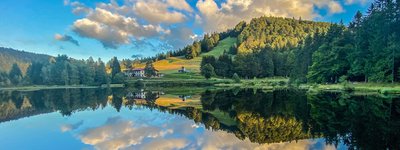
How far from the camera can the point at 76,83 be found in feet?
477

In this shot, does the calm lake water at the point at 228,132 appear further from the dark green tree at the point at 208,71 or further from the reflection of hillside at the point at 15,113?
the dark green tree at the point at 208,71

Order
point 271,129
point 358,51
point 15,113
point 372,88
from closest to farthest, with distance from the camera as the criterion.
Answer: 1. point 271,129
2. point 15,113
3. point 372,88
4. point 358,51

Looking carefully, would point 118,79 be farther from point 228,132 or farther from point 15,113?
point 228,132

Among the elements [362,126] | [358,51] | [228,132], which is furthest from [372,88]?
[228,132]

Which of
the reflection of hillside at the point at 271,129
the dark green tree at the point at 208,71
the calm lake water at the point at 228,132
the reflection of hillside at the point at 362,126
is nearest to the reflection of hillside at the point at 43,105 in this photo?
the calm lake water at the point at 228,132

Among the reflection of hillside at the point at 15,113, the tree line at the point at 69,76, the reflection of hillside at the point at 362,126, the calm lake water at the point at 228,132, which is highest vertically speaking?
the tree line at the point at 69,76

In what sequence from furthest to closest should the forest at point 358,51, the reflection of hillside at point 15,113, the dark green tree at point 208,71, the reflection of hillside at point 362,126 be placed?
the dark green tree at point 208,71
the forest at point 358,51
the reflection of hillside at point 15,113
the reflection of hillside at point 362,126

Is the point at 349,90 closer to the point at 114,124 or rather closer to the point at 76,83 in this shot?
the point at 114,124

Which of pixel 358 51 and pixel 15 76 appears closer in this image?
pixel 358 51

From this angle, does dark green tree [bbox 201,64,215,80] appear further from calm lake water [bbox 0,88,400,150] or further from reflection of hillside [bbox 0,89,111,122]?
calm lake water [bbox 0,88,400,150]

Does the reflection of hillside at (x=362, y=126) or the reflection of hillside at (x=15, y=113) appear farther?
the reflection of hillside at (x=15, y=113)

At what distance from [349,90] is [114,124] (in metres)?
41.3

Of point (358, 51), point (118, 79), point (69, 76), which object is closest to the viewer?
point (358, 51)

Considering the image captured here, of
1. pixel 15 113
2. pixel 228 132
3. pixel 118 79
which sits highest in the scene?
pixel 118 79
